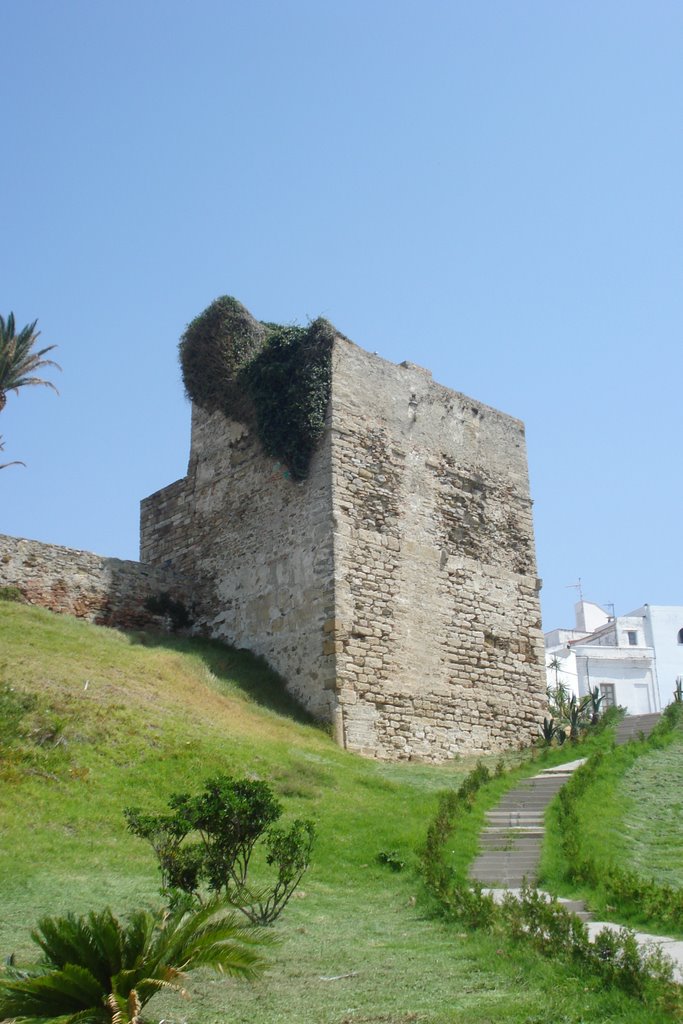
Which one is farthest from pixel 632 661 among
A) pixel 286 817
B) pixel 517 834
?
pixel 286 817

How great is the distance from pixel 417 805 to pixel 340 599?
4.79 m

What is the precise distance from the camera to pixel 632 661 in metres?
38.2

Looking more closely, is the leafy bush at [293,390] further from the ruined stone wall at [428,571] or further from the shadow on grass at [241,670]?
the shadow on grass at [241,670]

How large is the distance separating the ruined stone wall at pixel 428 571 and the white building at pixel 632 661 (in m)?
16.7

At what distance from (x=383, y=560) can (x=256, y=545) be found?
8.37 feet

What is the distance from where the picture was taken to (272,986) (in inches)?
234

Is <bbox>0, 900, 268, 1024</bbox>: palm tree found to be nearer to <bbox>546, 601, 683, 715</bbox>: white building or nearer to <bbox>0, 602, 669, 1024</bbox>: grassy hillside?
<bbox>0, 602, 669, 1024</bbox>: grassy hillside

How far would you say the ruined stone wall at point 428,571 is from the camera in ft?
54.4

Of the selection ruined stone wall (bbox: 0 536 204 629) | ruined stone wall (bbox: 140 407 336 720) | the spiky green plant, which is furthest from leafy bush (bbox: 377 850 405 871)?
ruined stone wall (bbox: 0 536 204 629)

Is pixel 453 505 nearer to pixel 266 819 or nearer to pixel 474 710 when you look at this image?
pixel 474 710

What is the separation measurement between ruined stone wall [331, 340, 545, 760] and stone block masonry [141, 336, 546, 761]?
3cm

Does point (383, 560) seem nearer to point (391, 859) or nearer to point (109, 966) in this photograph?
point (391, 859)

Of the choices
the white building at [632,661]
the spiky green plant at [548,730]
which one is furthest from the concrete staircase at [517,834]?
the white building at [632,661]

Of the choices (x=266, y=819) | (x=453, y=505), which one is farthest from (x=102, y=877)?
(x=453, y=505)
